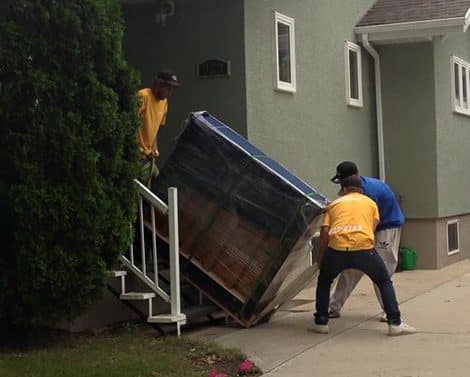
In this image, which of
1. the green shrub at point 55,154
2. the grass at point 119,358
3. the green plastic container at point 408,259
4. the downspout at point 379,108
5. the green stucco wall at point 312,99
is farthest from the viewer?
the downspout at point 379,108

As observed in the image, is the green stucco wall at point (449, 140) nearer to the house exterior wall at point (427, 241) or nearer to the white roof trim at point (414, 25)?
the house exterior wall at point (427, 241)

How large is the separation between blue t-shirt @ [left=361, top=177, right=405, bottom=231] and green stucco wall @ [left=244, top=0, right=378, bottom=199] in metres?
1.78

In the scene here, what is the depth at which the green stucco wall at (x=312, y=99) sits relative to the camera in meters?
10.1

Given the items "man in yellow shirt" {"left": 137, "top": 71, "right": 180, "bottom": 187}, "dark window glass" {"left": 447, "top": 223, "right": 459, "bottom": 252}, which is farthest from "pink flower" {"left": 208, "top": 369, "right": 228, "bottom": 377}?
"dark window glass" {"left": 447, "top": 223, "right": 459, "bottom": 252}

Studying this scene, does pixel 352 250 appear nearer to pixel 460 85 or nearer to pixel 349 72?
pixel 349 72

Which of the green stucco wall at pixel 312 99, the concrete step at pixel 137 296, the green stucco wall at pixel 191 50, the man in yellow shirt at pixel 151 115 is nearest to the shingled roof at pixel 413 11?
the green stucco wall at pixel 312 99

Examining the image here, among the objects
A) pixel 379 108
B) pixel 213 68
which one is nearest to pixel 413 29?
pixel 379 108

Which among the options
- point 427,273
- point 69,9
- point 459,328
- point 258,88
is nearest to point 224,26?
point 258,88

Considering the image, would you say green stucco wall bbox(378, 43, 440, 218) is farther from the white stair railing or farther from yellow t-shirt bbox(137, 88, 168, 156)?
the white stair railing

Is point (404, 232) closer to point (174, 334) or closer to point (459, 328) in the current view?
point (459, 328)

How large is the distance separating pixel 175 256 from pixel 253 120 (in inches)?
113

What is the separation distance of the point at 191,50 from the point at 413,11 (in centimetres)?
504

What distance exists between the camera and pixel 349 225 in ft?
25.4

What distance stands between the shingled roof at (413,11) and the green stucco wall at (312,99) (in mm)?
267
